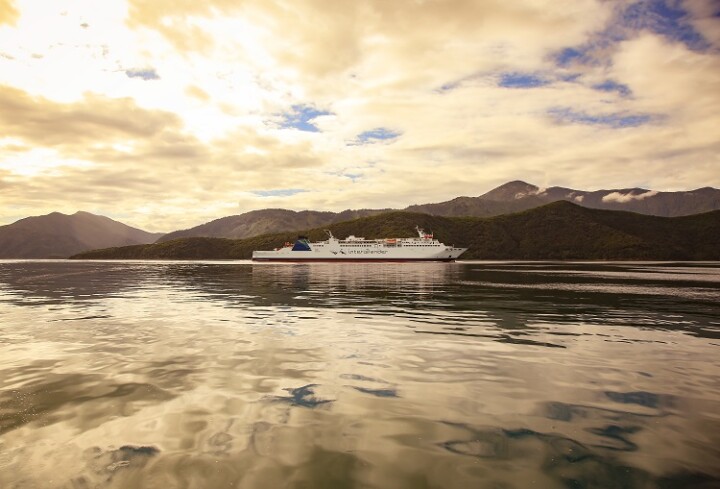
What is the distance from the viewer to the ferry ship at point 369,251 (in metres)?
128

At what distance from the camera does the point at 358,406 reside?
369 inches

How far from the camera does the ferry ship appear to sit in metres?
128

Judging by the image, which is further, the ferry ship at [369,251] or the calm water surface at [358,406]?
the ferry ship at [369,251]

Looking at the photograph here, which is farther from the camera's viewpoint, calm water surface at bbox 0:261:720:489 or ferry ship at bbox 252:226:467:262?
ferry ship at bbox 252:226:467:262

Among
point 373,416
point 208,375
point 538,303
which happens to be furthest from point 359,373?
point 538,303

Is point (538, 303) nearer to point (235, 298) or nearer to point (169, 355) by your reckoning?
point (235, 298)

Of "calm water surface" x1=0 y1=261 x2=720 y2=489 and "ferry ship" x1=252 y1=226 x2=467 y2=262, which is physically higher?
"ferry ship" x1=252 y1=226 x2=467 y2=262

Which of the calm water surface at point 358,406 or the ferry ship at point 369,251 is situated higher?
the ferry ship at point 369,251

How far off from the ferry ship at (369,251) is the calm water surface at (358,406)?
354ft

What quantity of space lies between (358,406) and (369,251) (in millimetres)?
124663

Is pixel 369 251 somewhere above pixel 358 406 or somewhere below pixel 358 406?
above

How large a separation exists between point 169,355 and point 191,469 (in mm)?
8874

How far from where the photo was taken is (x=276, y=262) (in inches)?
5453

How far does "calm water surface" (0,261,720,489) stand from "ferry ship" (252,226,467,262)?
107771 millimetres
